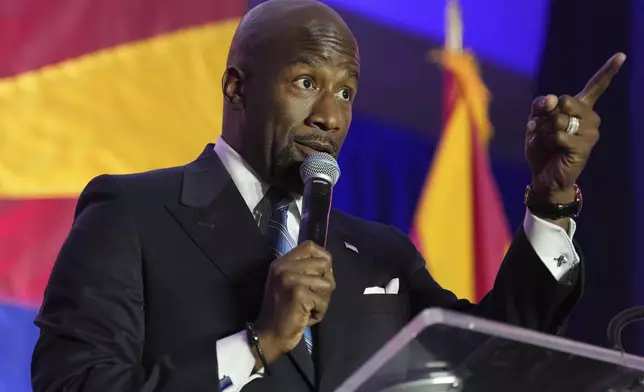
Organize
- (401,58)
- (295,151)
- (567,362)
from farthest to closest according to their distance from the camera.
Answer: (401,58) < (295,151) < (567,362)

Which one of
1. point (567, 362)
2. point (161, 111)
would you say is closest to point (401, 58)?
point (161, 111)

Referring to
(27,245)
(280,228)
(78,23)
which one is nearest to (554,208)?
(280,228)

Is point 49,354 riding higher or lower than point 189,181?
lower

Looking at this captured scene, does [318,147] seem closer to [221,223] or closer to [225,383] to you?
[221,223]

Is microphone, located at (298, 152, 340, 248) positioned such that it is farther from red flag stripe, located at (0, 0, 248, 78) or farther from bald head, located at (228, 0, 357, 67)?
red flag stripe, located at (0, 0, 248, 78)

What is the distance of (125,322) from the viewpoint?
51.8 inches

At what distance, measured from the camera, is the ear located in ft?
5.43

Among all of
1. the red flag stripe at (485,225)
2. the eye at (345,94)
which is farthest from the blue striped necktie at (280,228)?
the red flag stripe at (485,225)

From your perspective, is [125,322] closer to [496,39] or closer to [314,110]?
[314,110]

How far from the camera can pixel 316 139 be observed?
5.00 ft

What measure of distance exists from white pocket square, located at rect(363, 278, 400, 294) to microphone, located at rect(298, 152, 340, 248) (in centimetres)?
27

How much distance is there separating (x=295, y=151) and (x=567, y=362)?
73cm

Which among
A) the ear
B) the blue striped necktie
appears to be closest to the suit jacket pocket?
the blue striped necktie

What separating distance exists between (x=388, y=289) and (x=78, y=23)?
1.61 meters
